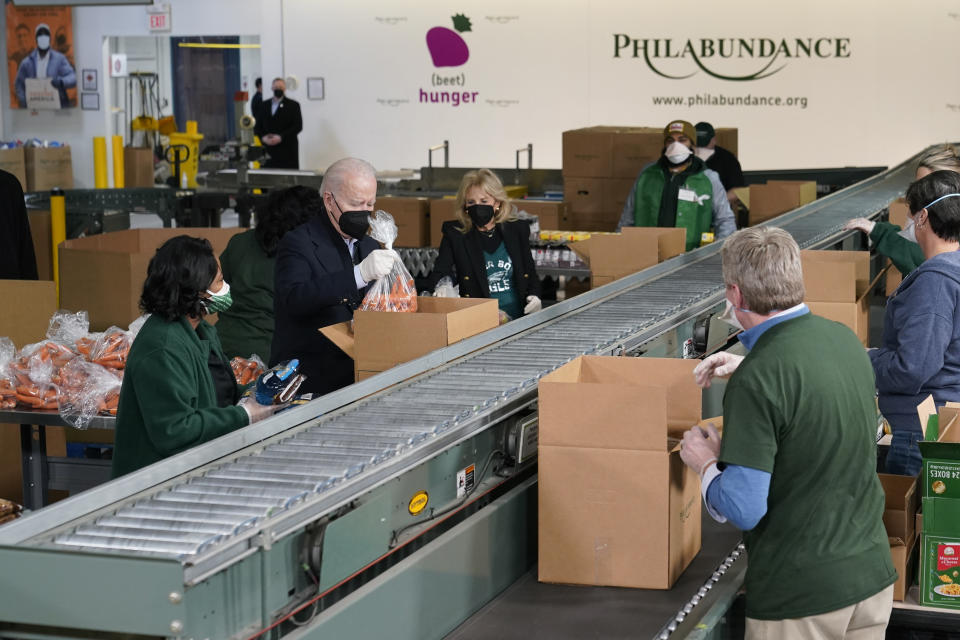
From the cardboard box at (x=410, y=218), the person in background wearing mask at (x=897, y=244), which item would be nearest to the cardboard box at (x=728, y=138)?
the cardboard box at (x=410, y=218)

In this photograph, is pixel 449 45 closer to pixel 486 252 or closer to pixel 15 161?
pixel 15 161

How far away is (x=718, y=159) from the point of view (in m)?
8.09

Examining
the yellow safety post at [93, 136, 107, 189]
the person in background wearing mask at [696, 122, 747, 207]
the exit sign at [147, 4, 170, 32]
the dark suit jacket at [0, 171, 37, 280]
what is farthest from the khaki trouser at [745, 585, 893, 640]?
the exit sign at [147, 4, 170, 32]

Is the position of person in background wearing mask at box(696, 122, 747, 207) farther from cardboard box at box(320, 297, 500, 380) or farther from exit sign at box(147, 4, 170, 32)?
exit sign at box(147, 4, 170, 32)

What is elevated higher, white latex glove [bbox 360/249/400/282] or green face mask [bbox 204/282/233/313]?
white latex glove [bbox 360/249/400/282]

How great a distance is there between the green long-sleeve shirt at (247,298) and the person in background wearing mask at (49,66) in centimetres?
1380

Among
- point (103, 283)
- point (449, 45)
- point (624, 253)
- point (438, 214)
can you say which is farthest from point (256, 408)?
point (449, 45)

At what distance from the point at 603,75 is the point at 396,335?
1159 centimetres

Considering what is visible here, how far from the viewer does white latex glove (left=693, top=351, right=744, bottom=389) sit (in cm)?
239

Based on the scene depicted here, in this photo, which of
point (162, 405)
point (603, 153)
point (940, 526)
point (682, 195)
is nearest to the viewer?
point (940, 526)

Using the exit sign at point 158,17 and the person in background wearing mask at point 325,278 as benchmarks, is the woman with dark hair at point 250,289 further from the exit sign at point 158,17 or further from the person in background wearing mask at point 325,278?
the exit sign at point 158,17

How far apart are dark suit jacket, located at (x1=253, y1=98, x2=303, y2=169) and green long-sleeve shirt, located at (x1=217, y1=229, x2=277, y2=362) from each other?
32.2ft

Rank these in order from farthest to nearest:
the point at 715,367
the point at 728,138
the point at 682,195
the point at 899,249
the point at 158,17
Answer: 1. the point at 158,17
2. the point at 728,138
3. the point at 682,195
4. the point at 899,249
5. the point at 715,367

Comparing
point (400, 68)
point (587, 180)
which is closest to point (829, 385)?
point (587, 180)
